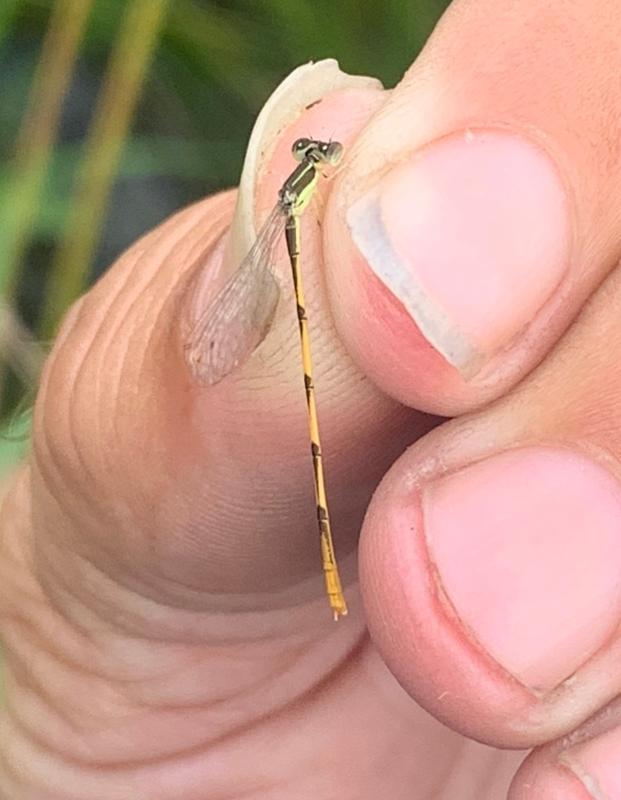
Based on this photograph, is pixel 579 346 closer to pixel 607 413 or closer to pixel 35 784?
pixel 607 413

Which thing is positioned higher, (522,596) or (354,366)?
(354,366)

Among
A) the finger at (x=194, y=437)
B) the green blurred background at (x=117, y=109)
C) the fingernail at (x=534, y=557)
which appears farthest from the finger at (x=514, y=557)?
the green blurred background at (x=117, y=109)

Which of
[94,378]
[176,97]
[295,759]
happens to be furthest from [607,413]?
[176,97]

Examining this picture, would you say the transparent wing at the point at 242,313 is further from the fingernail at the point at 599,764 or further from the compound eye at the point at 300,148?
the fingernail at the point at 599,764

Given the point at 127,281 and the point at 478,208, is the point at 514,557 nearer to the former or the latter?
the point at 478,208

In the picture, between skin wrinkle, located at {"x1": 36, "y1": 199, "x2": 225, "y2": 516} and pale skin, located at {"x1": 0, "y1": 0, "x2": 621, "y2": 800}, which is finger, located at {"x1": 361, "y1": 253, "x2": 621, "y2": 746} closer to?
pale skin, located at {"x1": 0, "y1": 0, "x2": 621, "y2": 800}

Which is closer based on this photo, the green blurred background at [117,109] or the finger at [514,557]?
the finger at [514,557]

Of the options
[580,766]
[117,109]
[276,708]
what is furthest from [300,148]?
[117,109]
